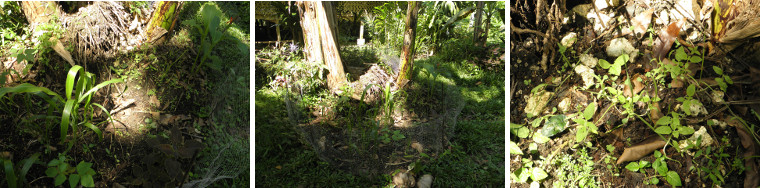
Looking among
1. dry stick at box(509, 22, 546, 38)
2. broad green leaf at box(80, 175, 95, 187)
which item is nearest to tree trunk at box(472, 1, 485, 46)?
dry stick at box(509, 22, 546, 38)

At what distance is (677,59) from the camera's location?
108 cm

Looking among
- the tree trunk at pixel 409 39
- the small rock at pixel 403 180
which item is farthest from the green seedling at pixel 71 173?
the tree trunk at pixel 409 39

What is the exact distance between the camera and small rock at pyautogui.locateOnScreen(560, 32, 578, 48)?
1.17 meters

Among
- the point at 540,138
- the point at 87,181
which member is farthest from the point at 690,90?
the point at 87,181

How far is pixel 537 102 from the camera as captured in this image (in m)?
1.18

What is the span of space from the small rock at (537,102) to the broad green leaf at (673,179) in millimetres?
382

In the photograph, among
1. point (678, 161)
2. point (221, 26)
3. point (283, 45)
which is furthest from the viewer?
point (221, 26)

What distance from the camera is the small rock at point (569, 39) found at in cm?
117

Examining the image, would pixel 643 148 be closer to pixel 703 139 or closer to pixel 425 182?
pixel 703 139

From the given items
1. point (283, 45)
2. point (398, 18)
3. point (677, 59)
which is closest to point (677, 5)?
point (677, 59)

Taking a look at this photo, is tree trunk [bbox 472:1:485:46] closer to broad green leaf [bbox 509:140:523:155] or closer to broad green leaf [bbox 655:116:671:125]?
broad green leaf [bbox 509:140:523:155]

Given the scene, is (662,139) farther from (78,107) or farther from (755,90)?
(78,107)

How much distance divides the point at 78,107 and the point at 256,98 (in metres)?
0.53

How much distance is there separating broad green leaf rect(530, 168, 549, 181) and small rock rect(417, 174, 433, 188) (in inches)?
13.0
